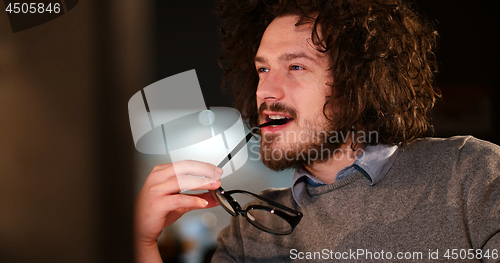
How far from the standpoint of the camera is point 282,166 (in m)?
0.93

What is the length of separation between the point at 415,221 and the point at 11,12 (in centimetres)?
80

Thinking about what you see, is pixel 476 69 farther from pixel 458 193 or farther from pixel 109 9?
pixel 109 9

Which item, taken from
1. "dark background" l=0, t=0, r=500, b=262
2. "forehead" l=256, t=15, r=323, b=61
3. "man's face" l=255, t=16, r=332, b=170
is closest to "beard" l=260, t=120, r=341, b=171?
"man's face" l=255, t=16, r=332, b=170

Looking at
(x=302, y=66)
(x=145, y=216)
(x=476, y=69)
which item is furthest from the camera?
(x=476, y=69)

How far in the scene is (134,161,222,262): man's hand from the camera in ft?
2.05

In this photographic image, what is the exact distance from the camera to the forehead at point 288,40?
89 centimetres

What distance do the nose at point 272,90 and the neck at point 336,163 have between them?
0.79ft

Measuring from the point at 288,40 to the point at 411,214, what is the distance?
1.69ft

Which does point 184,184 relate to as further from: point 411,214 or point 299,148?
point 411,214

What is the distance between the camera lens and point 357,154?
93cm

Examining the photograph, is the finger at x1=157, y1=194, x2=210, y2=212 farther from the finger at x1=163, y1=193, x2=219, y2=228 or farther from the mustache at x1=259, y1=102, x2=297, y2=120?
the mustache at x1=259, y1=102, x2=297, y2=120

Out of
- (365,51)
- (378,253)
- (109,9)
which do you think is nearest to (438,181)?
(378,253)

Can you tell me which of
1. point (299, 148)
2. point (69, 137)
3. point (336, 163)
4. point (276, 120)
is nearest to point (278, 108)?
point (276, 120)

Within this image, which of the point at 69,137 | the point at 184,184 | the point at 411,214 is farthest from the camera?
the point at 411,214
